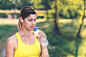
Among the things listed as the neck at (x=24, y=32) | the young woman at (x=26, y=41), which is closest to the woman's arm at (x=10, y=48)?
the young woman at (x=26, y=41)

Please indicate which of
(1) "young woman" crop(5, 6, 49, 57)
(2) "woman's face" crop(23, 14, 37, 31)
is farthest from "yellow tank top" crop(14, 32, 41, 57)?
(2) "woman's face" crop(23, 14, 37, 31)

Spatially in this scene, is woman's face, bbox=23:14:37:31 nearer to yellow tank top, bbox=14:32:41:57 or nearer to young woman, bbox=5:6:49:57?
young woman, bbox=5:6:49:57

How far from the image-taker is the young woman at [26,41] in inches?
71.1

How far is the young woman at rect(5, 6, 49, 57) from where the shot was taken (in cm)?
181

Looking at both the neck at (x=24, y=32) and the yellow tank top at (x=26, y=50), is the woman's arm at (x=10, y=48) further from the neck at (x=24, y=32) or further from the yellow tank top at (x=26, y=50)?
the neck at (x=24, y=32)

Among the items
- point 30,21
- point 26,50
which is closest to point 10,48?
point 26,50

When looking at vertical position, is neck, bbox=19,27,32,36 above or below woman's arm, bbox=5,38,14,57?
above

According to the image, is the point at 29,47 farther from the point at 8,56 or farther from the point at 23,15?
the point at 23,15

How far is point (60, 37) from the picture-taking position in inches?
448

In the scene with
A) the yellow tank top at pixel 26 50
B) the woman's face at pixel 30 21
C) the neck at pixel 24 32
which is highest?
the woman's face at pixel 30 21

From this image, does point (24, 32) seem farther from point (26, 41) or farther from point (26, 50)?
point (26, 50)

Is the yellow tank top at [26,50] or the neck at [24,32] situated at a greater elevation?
the neck at [24,32]

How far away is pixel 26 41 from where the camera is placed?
1931 millimetres

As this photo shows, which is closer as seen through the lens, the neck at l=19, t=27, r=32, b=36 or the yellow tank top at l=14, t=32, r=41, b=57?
the yellow tank top at l=14, t=32, r=41, b=57
